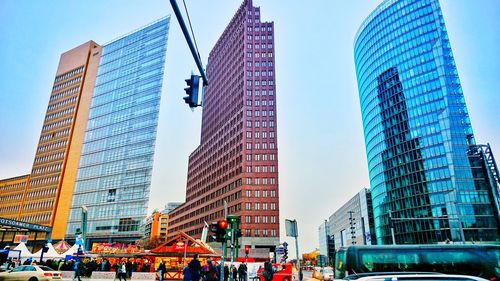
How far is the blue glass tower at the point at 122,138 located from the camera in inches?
3243

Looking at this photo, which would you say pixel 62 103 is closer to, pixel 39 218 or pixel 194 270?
pixel 39 218

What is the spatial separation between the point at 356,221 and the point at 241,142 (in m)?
54.9

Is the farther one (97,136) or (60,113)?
(60,113)

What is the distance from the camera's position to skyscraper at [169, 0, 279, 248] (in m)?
86.7

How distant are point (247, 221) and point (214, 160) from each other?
33141 mm

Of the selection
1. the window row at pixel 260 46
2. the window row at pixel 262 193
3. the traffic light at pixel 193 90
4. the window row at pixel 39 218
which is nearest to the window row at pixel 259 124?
the window row at pixel 262 193

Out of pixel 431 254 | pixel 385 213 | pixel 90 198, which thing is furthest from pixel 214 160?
pixel 431 254

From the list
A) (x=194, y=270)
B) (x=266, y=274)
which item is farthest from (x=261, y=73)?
(x=194, y=270)

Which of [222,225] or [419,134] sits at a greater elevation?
[419,134]

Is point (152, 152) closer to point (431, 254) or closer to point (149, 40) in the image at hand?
point (149, 40)

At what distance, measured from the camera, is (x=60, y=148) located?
319ft

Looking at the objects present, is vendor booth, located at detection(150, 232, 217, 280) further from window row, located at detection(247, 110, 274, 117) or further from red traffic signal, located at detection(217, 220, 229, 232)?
window row, located at detection(247, 110, 274, 117)

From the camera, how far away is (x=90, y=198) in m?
88.1

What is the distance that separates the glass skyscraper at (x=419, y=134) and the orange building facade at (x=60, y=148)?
88.4 meters
